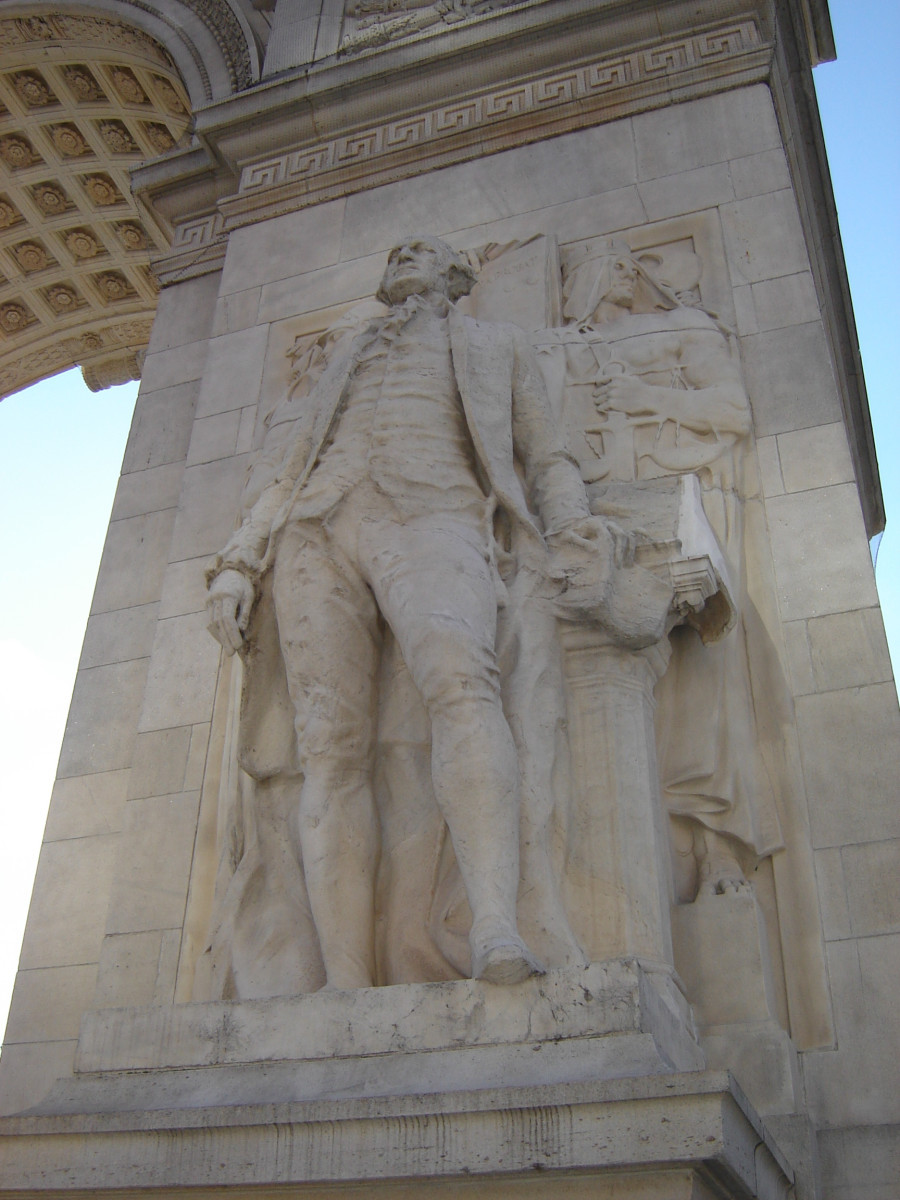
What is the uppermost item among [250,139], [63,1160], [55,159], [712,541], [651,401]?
[55,159]

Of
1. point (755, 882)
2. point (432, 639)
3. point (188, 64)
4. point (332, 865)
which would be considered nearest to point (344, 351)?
point (432, 639)

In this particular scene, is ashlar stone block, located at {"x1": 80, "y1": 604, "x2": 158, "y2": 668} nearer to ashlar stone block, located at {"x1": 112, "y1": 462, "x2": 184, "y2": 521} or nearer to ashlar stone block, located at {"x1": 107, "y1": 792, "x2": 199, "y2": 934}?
ashlar stone block, located at {"x1": 112, "y1": 462, "x2": 184, "y2": 521}

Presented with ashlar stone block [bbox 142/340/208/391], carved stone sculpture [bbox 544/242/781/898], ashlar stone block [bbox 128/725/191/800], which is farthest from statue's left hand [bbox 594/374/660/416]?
ashlar stone block [bbox 142/340/208/391]

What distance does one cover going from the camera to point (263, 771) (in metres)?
5.98

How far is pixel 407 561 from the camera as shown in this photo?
222 inches

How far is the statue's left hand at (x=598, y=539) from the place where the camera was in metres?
5.75

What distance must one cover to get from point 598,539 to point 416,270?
2.10m

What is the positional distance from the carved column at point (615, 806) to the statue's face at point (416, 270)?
229 centimetres

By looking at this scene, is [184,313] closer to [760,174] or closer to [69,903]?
[760,174]

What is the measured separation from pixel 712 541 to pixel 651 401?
1.35 metres

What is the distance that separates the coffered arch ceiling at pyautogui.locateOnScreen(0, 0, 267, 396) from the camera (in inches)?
474

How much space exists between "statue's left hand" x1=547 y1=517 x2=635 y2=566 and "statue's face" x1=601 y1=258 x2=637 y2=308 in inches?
98.4

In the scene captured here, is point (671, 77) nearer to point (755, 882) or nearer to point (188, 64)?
point (188, 64)

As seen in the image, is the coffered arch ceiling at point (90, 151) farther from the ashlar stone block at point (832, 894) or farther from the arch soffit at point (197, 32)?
the ashlar stone block at point (832, 894)
